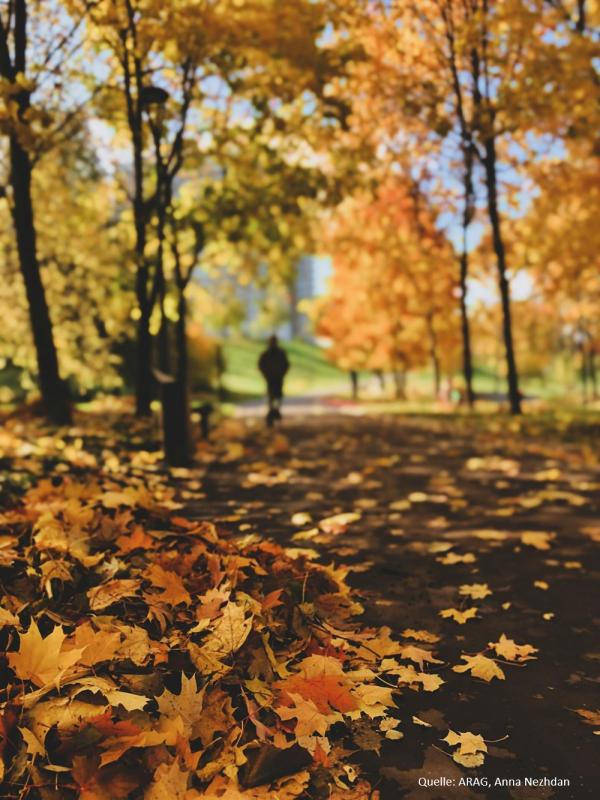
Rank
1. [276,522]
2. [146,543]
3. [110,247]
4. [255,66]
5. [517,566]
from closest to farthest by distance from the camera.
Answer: [146,543]
[517,566]
[276,522]
[255,66]
[110,247]

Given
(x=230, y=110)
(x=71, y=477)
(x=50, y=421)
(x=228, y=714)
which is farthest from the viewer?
(x=230, y=110)

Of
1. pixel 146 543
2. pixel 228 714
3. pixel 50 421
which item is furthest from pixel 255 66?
pixel 228 714

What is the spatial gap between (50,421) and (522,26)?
31.2ft

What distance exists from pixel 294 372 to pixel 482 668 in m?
83.8

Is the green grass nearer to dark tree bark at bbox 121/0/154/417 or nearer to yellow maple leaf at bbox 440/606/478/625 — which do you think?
dark tree bark at bbox 121/0/154/417

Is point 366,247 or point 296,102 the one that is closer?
point 296,102

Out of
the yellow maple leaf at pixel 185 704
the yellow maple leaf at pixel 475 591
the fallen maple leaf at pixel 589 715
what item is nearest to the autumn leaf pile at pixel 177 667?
the yellow maple leaf at pixel 185 704

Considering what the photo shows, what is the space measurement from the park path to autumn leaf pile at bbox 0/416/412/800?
24cm

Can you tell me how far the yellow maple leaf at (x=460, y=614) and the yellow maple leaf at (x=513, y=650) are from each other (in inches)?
12.1

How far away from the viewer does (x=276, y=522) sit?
5715 millimetres

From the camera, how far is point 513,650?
3268 mm

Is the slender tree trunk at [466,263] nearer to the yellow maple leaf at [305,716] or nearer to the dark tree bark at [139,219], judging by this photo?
the dark tree bark at [139,219]

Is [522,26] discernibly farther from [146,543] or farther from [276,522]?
[146,543]

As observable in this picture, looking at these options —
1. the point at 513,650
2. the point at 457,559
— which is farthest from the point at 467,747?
the point at 457,559
